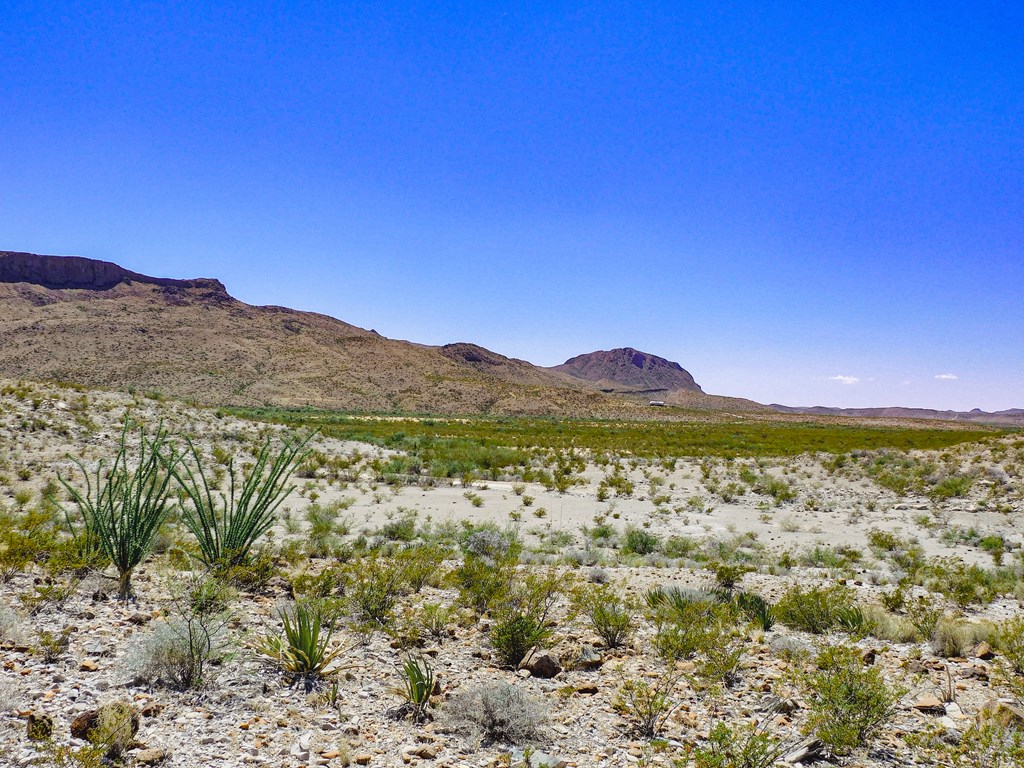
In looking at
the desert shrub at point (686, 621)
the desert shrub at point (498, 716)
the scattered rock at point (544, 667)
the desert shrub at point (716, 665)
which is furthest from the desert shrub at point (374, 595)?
the desert shrub at point (716, 665)

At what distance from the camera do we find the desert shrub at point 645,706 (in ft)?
13.7

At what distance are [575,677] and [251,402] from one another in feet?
263

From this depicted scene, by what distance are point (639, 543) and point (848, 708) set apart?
289 inches

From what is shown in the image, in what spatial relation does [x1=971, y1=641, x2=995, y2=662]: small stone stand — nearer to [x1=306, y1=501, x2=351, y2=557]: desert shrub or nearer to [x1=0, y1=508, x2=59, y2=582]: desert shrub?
[x1=306, y1=501, x2=351, y2=557]: desert shrub

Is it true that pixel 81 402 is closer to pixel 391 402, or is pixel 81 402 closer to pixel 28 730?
pixel 28 730

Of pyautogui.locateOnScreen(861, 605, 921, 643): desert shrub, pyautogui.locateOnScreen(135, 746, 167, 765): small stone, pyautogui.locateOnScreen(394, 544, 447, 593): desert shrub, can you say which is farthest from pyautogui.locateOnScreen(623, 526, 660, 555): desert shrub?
pyautogui.locateOnScreen(135, 746, 167, 765): small stone

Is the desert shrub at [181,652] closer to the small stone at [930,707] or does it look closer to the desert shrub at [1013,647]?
the small stone at [930,707]

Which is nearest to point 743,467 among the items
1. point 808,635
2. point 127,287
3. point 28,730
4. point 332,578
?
point 808,635

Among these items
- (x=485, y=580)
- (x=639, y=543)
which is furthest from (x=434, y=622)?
(x=639, y=543)

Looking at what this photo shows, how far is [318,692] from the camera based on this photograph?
4395mm

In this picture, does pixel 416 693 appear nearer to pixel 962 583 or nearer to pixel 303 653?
pixel 303 653

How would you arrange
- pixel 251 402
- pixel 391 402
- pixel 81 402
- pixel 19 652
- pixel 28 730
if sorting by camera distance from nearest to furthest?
pixel 28 730 → pixel 19 652 → pixel 81 402 → pixel 251 402 → pixel 391 402

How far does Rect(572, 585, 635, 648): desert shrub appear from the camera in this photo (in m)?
5.83

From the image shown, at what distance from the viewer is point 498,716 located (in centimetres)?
402
